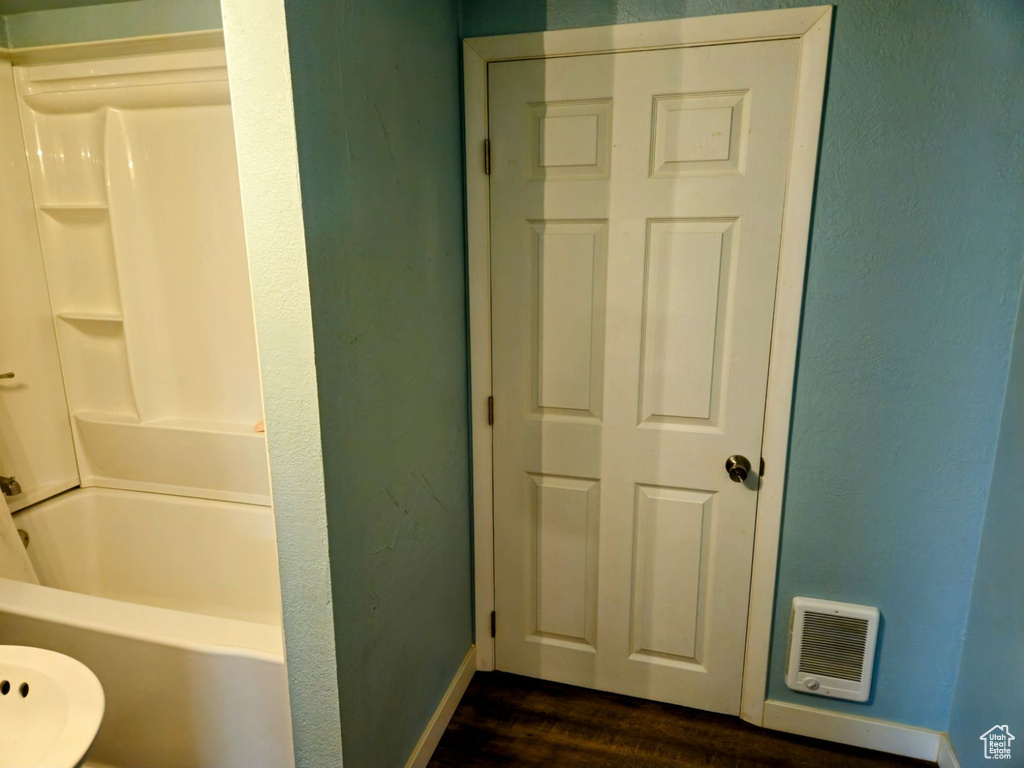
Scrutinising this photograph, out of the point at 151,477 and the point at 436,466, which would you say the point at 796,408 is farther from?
the point at 151,477

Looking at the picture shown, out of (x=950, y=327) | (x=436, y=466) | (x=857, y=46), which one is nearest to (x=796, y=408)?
(x=950, y=327)

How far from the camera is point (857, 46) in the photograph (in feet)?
4.65

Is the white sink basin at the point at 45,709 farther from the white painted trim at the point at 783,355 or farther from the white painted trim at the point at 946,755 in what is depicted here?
the white painted trim at the point at 946,755

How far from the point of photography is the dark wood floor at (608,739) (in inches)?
67.2

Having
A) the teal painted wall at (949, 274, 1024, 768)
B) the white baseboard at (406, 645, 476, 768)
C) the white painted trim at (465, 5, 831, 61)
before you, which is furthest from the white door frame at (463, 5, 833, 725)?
the teal painted wall at (949, 274, 1024, 768)

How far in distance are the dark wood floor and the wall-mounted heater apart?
188 millimetres

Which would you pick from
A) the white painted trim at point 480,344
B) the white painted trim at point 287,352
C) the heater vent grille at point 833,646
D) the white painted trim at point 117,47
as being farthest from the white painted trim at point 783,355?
the white painted trim at point 117,47

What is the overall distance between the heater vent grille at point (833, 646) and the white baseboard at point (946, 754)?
271 millimetres

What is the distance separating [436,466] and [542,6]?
4.28 ft

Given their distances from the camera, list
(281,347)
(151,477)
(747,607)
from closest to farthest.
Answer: (281,347) → (747,607) → (151,477)

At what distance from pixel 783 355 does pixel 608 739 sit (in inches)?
49.4

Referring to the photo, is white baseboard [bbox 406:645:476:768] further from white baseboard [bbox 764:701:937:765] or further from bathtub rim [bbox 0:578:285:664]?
white baseboard [bbox 764:701:937:765]

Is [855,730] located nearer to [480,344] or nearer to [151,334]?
[480,344]

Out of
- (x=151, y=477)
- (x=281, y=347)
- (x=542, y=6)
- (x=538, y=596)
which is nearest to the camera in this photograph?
(x=281, y=347)
